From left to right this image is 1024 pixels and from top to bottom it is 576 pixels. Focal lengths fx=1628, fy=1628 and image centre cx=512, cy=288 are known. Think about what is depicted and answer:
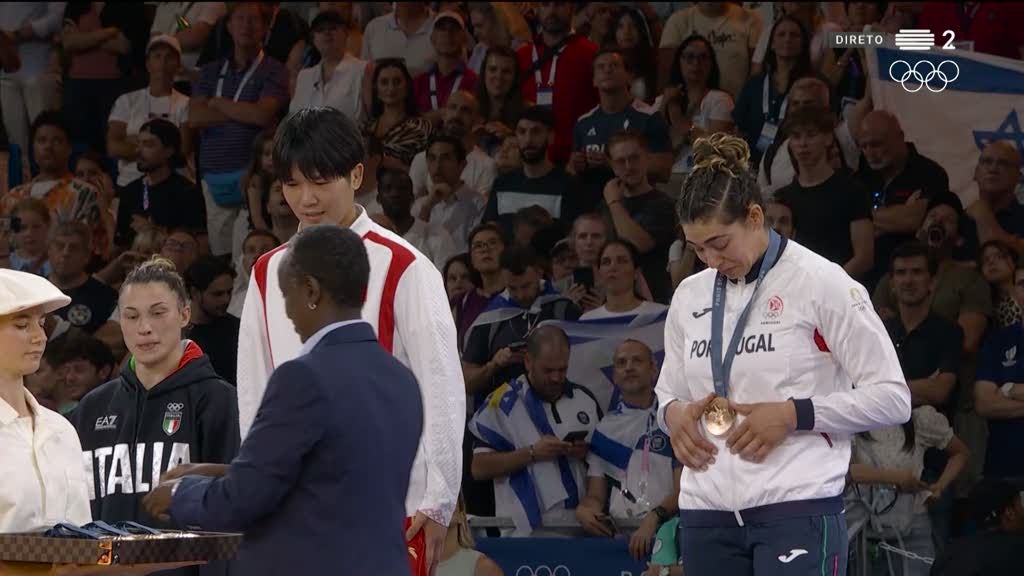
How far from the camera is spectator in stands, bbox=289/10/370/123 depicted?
Result: 41.7ft

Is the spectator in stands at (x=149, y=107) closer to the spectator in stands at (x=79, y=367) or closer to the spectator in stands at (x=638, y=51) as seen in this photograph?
the spectator in stands at (x=79, y=367)

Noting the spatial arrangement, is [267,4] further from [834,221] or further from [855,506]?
[855,506]

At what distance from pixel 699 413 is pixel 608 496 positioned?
3.65 metres

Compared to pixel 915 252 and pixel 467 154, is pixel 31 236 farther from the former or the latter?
pixel 915 252

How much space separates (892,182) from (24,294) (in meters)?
6.40

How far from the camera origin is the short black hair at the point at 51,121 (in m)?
13.4

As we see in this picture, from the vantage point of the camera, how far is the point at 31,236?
12406 millimetres

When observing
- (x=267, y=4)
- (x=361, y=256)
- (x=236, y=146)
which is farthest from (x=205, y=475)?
(x=267, y=4)

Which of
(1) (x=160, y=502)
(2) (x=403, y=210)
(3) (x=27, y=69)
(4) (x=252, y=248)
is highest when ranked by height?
(3) (x=27, y=69)

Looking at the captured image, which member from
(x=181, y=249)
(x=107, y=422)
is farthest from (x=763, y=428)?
(x=181, y=249)

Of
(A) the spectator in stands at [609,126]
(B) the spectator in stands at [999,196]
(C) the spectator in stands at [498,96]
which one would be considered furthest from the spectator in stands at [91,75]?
(B) the spectator in stands at [999,196]

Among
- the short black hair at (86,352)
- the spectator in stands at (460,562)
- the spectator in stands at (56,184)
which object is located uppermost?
the spectator in stands at (56,184)

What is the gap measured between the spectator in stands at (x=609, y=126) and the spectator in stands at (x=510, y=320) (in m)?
1.19

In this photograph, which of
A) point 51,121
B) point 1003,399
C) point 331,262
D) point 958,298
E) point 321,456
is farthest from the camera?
point 51,121
